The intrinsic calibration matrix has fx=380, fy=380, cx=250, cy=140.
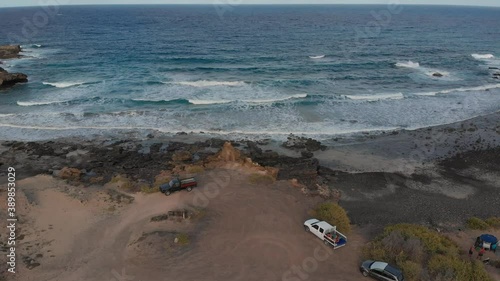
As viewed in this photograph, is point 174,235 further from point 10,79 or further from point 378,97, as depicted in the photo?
point 10,79

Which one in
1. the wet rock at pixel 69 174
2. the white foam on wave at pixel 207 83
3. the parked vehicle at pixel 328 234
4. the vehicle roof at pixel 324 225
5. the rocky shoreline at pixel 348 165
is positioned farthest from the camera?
the white foam on wave at pixel 207 83

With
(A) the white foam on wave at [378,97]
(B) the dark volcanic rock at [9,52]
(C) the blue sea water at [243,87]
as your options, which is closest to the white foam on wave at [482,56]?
Answer: (C) the blue sea water at [243,87]

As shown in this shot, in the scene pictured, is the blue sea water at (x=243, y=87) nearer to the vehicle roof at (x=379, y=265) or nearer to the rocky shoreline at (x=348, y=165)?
the rocky shoreline at (x=348, y=165)

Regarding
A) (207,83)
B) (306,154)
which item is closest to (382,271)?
(306,154)

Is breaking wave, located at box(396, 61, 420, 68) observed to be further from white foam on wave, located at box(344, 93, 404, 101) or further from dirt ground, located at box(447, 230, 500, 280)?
dirt ground, located at box(447, 230, 500, 280)

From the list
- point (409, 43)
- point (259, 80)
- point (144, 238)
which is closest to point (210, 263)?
point (144, 238)
